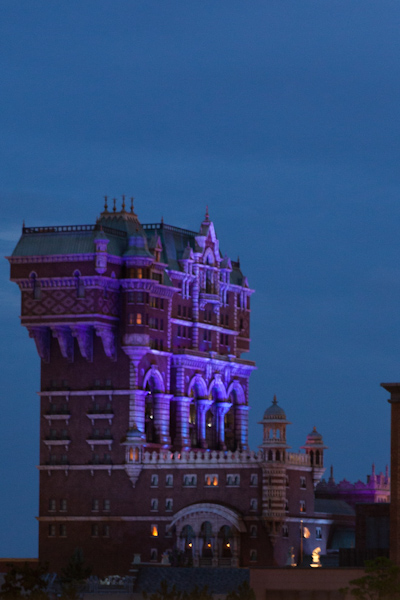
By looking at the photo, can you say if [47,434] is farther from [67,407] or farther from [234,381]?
[234,381]

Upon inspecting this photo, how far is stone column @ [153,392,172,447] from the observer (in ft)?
573

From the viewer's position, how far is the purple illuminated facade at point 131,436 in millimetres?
163500

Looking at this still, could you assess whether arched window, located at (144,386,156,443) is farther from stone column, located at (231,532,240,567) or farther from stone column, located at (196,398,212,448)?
stone column, located at (231,532,240,567)

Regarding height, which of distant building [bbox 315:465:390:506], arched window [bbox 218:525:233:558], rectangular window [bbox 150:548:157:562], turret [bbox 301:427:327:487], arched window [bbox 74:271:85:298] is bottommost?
rectangular window [bbox 150:548:157:562]

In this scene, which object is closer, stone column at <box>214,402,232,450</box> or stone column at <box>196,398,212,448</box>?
stone column at <box>196,398,212,448</box>

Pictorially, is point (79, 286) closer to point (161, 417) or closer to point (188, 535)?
point (161, 417)

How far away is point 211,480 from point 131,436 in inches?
347

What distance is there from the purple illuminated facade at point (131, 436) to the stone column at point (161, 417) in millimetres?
131

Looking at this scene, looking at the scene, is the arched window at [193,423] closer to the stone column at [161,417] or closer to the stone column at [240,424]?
the stone column at [161,417]

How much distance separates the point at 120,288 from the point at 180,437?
1687 cm

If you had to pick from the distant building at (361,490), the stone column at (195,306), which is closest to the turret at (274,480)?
the stone column at (195,306)

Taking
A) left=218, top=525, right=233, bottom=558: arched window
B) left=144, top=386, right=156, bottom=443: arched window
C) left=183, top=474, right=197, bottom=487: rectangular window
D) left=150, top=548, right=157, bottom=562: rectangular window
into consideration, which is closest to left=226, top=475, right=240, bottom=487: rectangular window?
left=183, top=474, right=197, bottom=487: rectangular window

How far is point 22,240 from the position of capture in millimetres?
175125

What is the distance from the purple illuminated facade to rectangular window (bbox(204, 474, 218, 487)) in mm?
124
